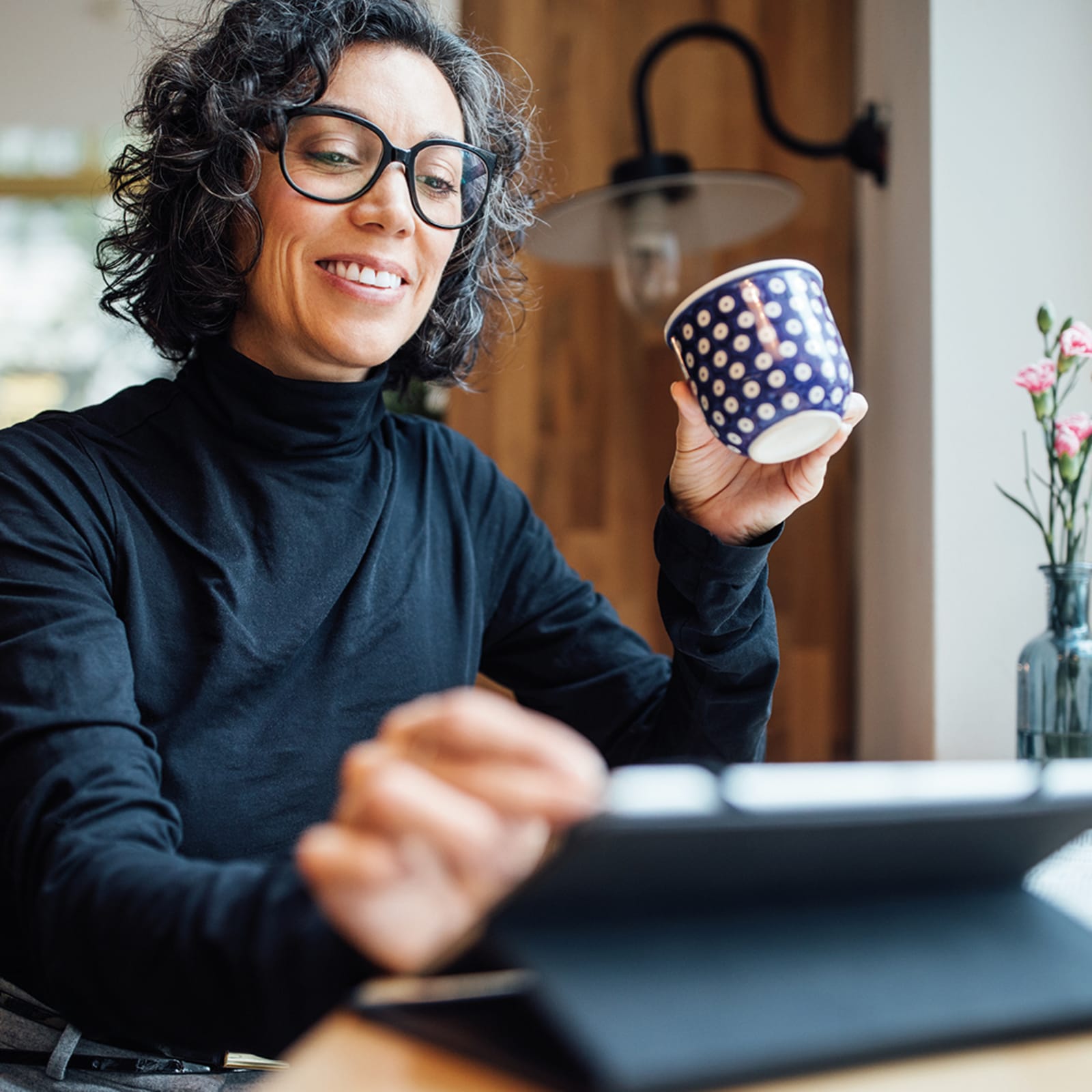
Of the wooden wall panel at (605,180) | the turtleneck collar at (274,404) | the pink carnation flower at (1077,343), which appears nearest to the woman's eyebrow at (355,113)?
the turtleneck collar at (274,404)

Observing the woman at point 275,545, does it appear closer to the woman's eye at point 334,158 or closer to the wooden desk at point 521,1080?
the woman's eye at point 334,158

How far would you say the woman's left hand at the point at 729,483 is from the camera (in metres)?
0.81

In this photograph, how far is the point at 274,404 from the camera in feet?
3.12

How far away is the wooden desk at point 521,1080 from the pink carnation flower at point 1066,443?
0.96 metres

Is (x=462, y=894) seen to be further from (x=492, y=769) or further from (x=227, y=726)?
(x=227, y=726)

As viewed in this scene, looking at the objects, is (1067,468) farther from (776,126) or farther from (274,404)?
(776,126)

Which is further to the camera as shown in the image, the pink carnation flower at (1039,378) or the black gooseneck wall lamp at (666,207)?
the black gooseneck wall lamp at (666,207)

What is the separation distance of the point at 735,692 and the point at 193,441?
50cm

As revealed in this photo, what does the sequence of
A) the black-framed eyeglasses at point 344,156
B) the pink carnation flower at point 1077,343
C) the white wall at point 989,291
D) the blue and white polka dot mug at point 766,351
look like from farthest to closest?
the white wall at point 989,291 < the pink carnation flower at point 1077,343 < the black-framed eyeglasses at point 344,156 < the blue and white polka dot mug at point 766,351

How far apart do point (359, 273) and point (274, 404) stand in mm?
136

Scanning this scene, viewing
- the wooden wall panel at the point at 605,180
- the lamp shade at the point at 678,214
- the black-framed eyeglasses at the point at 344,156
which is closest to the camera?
the black-framed eyeglasses at the point at 344,156

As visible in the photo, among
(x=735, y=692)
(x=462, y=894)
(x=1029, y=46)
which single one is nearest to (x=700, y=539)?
(x=735, y=692)

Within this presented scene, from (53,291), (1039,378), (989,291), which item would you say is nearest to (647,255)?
(989,291)

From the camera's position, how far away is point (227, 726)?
845mm
